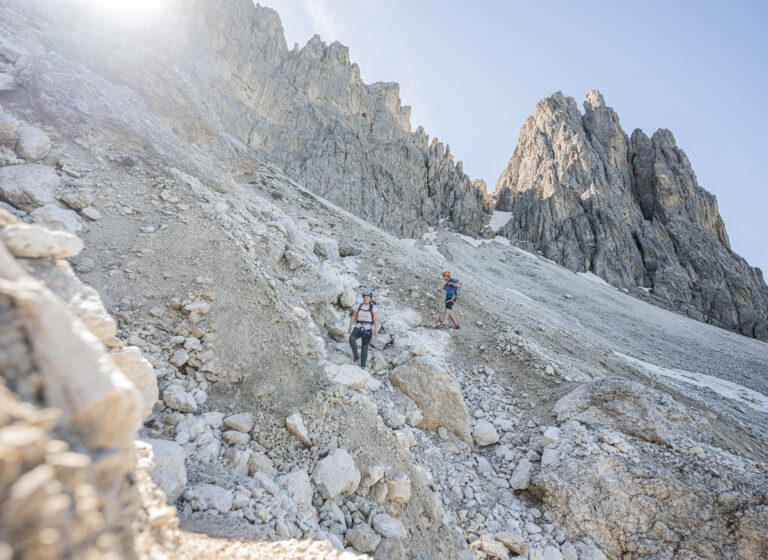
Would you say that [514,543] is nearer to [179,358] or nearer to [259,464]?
[259,464]

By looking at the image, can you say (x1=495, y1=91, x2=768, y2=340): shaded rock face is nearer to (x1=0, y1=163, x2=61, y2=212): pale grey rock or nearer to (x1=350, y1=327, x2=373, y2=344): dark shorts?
(x1=350, y1=327, x2=373, y2=344): dark shorts

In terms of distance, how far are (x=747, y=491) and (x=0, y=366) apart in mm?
9980

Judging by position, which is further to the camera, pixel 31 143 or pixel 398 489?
pixel 31 143

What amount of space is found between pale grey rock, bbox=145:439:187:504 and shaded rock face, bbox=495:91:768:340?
244 ft

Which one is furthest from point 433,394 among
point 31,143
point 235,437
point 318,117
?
point 318,117

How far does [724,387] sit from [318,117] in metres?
65.9

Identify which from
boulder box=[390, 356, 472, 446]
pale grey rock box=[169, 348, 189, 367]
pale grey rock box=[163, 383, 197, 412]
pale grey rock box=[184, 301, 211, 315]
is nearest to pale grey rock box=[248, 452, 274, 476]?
pale grey rock box=[163, 383, 197, 412]

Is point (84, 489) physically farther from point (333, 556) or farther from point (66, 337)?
point (333, 556)

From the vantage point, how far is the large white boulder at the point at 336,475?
4742 mm

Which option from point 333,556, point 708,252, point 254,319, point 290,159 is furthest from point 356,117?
point 708,252

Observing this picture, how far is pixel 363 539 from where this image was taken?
431cm

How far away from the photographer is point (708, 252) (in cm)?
6725

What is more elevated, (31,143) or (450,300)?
(31,143)

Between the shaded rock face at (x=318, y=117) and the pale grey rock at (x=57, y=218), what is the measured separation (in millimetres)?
42877
